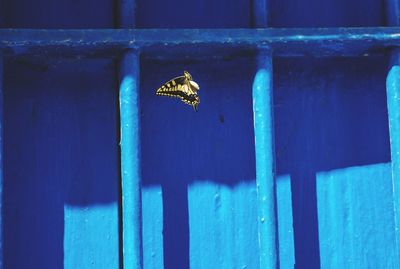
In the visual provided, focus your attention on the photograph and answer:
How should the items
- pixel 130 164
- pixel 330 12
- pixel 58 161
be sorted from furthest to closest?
pixel 330 12
pixel 58 161
pixel 130 164

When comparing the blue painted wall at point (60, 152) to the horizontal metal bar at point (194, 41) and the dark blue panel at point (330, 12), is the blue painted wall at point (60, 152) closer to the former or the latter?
the horizontal metal bar at point (194, 41)

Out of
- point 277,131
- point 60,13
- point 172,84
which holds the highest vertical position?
point 60,13

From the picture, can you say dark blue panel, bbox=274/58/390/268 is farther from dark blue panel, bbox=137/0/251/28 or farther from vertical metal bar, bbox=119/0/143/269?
vertical metal bar, bbox=119/0/143/269

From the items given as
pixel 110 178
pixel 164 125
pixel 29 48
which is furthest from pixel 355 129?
pixel 29 48

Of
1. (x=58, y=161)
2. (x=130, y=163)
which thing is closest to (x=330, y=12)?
(x=130, y=163)

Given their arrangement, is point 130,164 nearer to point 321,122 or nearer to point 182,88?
point 182,88

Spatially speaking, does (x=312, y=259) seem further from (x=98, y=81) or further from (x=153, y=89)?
(x=98, y=81)

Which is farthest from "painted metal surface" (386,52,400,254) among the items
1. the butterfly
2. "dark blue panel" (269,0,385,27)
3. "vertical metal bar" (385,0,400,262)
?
the butterfly
